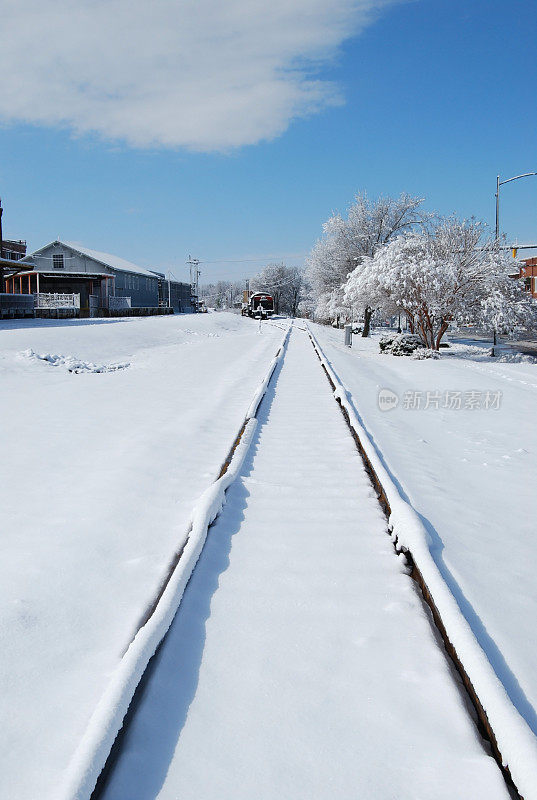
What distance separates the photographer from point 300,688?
252 centimetres

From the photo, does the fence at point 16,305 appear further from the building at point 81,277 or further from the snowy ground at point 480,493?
the snowy ground at point 480,493

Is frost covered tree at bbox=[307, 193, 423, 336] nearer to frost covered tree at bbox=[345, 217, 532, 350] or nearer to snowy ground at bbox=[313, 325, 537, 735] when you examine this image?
frost covered tree at bbox=[345, 217, 532, 350]

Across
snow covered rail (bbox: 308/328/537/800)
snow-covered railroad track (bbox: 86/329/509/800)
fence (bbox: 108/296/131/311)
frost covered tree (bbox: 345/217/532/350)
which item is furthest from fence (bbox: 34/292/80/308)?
snow covered rail (bbox: 308/328/537/800)

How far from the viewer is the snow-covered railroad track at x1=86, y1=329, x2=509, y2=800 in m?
2.07

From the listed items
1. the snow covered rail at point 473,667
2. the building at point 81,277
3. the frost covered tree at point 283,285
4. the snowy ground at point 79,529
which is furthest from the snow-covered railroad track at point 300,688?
the frost covered tree at point 283,285

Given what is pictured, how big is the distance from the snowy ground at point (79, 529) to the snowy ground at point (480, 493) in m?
1.95

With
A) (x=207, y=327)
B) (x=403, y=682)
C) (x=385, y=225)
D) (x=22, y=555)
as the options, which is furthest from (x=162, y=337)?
(x=403, y=682)

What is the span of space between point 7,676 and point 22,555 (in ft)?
4.41

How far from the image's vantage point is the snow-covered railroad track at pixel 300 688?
2066 mm

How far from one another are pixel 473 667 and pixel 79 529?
120 inches

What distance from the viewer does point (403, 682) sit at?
2.57m

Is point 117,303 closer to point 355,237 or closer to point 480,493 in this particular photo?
point 355,237

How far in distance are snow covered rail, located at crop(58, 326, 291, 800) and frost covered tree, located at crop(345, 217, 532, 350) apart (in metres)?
21.9

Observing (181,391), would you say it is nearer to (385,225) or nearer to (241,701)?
(241,701)
